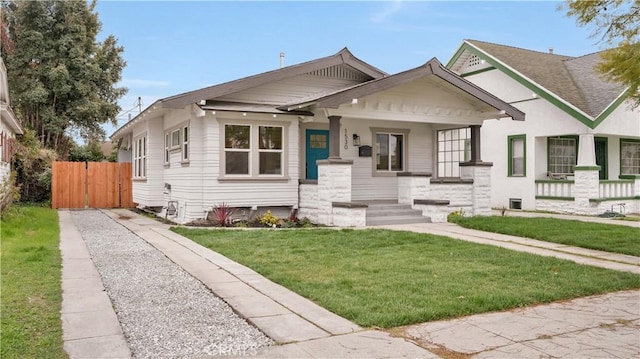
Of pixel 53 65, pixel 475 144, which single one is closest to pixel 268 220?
pixel 475 144

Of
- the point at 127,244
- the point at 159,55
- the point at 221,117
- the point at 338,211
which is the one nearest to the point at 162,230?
the point at 127,244

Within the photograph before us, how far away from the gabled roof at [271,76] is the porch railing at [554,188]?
687cm

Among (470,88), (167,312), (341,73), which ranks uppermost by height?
(341,73)

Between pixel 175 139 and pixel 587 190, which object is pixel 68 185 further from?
pixel 587 190

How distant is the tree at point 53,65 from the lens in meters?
23.7

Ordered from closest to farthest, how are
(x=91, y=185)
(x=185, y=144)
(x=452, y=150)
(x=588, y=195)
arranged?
(x=185, y=144) → (x=588, y=195) → (x=452, y=150) → (x=91, y=185)

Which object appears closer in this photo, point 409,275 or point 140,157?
point 409,275

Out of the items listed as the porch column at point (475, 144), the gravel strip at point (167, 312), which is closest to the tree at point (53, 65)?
the porch column at point (475, 144)

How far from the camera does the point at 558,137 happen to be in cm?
1728

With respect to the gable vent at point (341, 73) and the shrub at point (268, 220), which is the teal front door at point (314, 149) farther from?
the shrub at point (268, 220)

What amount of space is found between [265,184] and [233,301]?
8.04 m

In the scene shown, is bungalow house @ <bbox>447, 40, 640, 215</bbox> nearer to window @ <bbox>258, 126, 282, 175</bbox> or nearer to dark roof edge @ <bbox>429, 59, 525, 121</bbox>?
dark roof edge @ <bbox>429, 59, 525, 121</bbox>

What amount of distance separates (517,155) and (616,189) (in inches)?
130

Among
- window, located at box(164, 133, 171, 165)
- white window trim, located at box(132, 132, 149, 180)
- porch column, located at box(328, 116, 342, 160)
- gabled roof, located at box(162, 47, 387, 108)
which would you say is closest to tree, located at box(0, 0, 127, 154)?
white window trim, located at box(132, 132, 149, 180)
